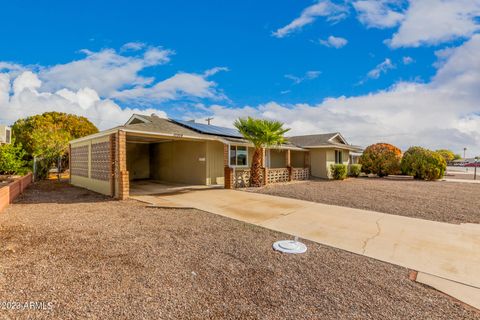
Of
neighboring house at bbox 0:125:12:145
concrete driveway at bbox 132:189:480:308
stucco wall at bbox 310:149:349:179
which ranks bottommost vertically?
concrete driveway at bbox 132:189:480:308

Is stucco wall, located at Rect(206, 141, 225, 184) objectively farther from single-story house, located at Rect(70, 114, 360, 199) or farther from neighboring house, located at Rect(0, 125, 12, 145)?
neighboring house, located at Rect(0, 125, 12, 145)

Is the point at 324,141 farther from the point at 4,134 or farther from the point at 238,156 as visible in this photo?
the point at 4,134

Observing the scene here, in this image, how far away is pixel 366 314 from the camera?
8.82 ft

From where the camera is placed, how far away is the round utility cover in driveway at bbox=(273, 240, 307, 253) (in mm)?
4469

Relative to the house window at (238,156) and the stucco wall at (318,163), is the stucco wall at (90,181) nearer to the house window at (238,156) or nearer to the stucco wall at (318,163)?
the house window at (238,156)

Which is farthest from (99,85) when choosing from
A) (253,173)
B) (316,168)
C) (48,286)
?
(48,286)

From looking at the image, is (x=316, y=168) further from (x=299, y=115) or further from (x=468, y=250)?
(x=299, y=115)

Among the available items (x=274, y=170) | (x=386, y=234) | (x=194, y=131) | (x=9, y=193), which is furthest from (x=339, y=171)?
(x=9, y=193)

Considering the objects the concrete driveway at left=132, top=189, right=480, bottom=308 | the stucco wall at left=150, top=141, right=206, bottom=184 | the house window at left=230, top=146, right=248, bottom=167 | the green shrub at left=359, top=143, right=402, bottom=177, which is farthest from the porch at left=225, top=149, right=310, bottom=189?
the green shrub at left=359, top=143, right=402, bottom=177

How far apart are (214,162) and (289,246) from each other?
10.3m

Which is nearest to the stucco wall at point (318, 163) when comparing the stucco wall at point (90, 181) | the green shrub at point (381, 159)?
the green shrub at point (381, 159)

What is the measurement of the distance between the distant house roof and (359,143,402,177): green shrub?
1.33m

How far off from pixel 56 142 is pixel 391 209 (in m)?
21.0

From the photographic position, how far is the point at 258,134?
518 inches
